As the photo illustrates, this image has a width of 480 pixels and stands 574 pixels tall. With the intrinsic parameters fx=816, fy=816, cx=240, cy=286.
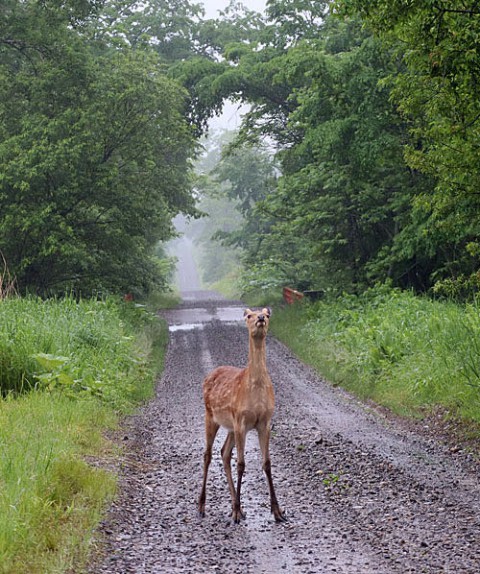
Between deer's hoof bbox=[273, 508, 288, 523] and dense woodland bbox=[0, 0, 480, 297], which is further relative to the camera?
dense woodland bbox=[0, 0, 480, 297]

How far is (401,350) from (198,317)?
56.4 ft

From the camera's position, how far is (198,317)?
104ft

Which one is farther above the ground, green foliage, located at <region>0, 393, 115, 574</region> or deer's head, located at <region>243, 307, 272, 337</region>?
deer's head, located at <region>243, 307, 272, 337</region>

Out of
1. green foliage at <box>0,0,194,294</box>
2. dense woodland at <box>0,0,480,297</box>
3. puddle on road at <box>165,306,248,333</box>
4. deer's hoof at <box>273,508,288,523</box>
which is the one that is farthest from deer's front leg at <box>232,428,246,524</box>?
puddle on road at <box>165,306,248,333</box>

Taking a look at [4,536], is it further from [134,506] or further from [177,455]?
[177,455]

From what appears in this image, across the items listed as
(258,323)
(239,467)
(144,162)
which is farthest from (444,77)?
(144,162)

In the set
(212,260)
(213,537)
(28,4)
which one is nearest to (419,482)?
(213,537)

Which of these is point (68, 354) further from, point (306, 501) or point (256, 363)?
point (256, 363)

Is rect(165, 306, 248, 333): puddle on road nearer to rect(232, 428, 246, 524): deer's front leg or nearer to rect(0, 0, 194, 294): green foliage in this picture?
rect(0, 0, 194, 294): green foliage

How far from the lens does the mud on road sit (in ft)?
19.6

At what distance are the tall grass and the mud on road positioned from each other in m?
0.84

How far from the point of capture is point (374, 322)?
18078 millimetres

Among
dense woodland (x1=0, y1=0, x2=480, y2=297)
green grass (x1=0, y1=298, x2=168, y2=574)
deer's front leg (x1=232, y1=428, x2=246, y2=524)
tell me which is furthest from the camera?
dense woodland (x1=0, y1=0, x2=480, y2=297)

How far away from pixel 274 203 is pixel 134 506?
803 inches
